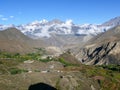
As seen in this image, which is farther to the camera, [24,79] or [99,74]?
[99,74]

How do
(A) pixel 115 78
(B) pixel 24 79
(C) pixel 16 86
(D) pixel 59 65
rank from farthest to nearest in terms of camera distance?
(D) pixel 59 65, (A) pixel 115 78, (B) pixel 24 79, (C) pixel 16 86

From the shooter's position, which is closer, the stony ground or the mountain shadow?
the mountain shadow

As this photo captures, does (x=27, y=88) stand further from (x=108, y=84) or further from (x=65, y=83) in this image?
(x=108, y=84)

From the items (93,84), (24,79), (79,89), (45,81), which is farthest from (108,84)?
(24,79)

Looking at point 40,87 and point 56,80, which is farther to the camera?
point 56,80

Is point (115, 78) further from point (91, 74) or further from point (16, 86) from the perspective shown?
point (16, 86)

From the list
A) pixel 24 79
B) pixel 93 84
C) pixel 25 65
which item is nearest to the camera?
pixel 24 79

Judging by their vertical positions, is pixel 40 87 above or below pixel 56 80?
below

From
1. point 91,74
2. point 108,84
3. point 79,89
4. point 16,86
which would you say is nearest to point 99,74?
point 91,74

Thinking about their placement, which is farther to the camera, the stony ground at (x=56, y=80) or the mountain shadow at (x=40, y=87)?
the stony ground at (x=56, y=80)
